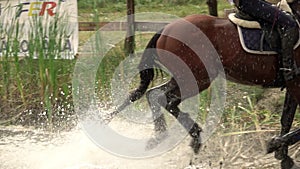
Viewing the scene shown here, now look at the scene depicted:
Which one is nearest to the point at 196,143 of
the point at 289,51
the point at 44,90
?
the point at 289,51

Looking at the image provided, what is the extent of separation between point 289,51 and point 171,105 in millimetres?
996

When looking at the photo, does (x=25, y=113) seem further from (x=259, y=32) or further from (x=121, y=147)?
(x=259, y=32)

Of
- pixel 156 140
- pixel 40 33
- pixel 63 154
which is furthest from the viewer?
pixel 40 33

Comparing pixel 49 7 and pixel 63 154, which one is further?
pixel 49 7

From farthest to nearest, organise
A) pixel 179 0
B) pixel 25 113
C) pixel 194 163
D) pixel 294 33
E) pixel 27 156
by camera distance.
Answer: pixel 179 0 < pixel 25 113 < pixel 27 156 < pixel 194 163 < pixel 294 33

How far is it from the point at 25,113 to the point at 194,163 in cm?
216

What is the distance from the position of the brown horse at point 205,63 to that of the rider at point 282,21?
0.12 m

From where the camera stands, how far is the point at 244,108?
5820mm

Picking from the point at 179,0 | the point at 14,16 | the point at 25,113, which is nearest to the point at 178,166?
the point at 25,113

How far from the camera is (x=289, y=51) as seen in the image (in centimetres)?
469

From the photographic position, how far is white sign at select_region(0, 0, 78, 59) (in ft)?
20.6

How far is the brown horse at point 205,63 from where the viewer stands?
16.0 ft

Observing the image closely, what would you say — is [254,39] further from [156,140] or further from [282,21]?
[156,140]

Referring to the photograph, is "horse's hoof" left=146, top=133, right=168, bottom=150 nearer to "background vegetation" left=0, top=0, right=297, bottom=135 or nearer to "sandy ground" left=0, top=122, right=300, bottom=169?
"sandy ground" left=0, top=122, right=300, bottom=169
